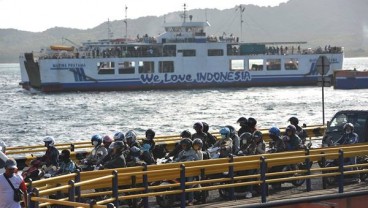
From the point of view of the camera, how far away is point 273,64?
4240 inches

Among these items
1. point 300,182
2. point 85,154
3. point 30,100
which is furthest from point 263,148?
point 30,100

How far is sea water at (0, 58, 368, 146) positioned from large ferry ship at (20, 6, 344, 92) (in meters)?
1.55

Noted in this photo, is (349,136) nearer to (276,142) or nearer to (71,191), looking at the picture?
(276,142)

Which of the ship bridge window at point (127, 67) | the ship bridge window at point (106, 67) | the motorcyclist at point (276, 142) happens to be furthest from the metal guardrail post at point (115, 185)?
the ship bridge window at point (127, 67)

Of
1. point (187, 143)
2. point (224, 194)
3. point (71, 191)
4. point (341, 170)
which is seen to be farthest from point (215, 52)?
point (71, 191)

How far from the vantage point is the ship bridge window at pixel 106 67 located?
338ft

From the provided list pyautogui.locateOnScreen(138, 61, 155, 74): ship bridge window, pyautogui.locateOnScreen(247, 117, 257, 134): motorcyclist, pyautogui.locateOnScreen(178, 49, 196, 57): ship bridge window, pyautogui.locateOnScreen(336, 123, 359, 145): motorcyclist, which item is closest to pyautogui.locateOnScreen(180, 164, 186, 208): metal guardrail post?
pyautogui.locateOnScreen(247, 117, 257, 134): motorcyclist

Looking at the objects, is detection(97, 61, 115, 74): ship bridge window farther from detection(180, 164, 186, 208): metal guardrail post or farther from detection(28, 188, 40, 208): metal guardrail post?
detection(28, 188, 40, 208): metal guardrail post

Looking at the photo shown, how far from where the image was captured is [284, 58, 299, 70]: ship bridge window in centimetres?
10775

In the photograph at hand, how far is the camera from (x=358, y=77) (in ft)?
324

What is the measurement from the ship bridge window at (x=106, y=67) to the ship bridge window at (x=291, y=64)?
22.2 metres

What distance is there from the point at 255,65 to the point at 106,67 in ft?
63.8

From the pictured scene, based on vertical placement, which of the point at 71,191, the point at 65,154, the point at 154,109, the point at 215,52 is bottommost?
the point at 154,109

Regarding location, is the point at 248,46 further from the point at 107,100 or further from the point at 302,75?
the point at 107,100
